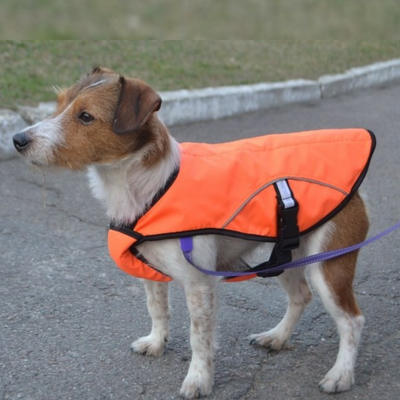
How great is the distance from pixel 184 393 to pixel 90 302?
115cm

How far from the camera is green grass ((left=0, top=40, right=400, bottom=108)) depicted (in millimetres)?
8413

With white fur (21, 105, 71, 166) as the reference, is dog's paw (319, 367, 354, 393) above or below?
below

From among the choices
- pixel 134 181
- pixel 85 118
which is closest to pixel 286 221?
pixel 134 181

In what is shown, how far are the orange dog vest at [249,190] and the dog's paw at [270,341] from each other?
2.45 ft

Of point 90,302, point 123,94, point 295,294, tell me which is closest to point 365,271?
point 295,294

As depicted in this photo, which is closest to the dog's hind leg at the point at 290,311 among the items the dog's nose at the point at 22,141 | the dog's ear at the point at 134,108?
the dog's ear at the point at 134,108

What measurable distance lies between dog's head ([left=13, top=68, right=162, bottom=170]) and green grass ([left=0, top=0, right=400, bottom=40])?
1.53 m

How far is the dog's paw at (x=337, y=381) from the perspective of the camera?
3.17 meters

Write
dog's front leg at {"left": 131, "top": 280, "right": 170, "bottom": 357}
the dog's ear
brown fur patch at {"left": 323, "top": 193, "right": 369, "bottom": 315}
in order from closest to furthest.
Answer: the dog's ear → brown fur patch at {"left": 323, "top": 193, "right": 369, "bottom": 315} → dog's front leg at {"left": 131, "top": 280, "right": 170, "bottom": 357}

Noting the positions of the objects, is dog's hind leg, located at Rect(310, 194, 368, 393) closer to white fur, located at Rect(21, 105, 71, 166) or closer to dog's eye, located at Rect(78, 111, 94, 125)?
dog's eye, located at Rect(78, 111, 94, 125)

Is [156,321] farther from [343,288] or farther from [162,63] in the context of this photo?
[162,63]

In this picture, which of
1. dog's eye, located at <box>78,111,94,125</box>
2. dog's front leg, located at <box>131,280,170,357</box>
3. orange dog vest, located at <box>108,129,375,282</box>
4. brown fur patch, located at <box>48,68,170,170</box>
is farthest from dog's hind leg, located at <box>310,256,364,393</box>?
dog's eye, located at <box>78,111,94,125</box>

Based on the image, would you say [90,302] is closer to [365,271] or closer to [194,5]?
[365,271]

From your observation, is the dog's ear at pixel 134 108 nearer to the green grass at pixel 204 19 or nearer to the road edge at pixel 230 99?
the green grass at pixel 204 19
